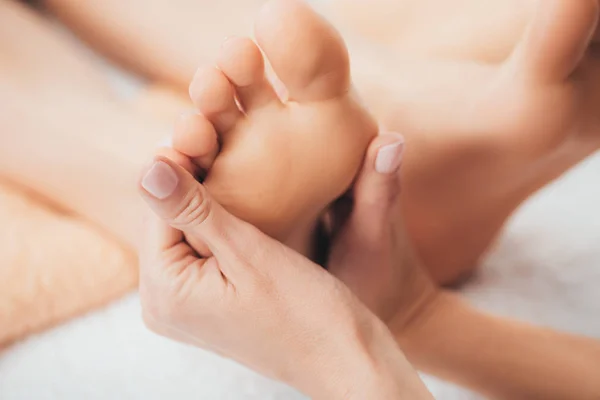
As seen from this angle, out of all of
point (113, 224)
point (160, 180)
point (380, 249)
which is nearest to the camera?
point (160, 180)

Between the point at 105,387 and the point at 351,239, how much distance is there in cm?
28

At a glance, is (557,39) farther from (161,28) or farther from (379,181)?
(161,28)

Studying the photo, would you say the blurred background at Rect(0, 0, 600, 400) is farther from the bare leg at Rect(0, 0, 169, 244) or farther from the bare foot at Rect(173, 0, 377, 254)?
the bare foot at Rect(173, 0, 377, 254)

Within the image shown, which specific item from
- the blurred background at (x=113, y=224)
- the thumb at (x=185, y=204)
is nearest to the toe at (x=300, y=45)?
the thumb at (x=185, y=204)

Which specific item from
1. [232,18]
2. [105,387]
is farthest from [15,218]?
[232,18]

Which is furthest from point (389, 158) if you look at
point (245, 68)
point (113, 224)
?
point (113, 224)

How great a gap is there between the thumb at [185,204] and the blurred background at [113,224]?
0.64 ft

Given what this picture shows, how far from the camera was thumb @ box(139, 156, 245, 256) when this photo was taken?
47 centimetres

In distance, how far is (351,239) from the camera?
624 mm

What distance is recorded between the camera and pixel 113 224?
726 millimetres

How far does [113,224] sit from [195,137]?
0.83 ft

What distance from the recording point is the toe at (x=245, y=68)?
0.51 m

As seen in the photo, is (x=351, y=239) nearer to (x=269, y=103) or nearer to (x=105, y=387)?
(x=269, y=103)

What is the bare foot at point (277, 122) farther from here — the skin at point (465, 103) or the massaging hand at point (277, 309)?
the skin at point (465, 103)
